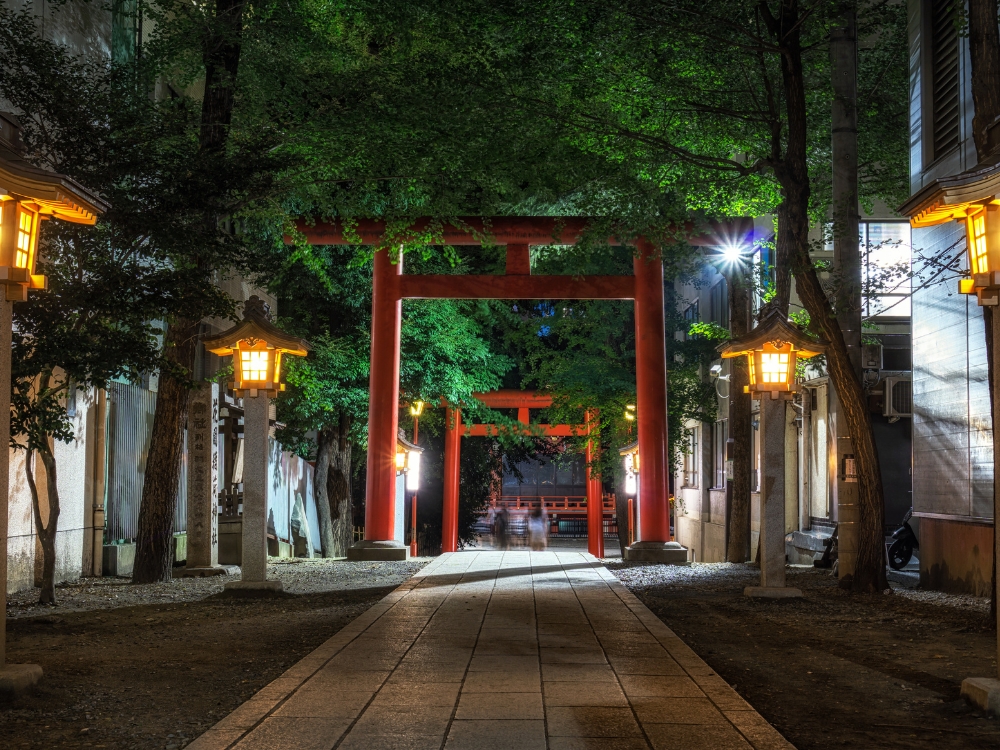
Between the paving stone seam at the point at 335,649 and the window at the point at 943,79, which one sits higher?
the window at the point at 943,79

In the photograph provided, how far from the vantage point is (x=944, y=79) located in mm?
14078

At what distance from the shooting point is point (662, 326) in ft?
60.7

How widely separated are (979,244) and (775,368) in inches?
228

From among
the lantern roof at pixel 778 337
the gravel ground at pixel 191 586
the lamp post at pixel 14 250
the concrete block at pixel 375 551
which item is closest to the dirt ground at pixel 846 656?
the lantern roof at pixel 778 337

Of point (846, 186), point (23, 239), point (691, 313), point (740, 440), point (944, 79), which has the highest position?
point (691, 313)

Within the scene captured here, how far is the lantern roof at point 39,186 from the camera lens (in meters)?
6.28

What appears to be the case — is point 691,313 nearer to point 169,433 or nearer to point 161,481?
point 169,433

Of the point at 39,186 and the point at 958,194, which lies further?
the point at 958,194

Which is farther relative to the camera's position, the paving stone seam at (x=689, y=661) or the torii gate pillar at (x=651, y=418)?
the torii gate pillar at (x=651, y=418)

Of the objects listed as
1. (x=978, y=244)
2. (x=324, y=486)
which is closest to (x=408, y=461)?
(x=324, y=486)

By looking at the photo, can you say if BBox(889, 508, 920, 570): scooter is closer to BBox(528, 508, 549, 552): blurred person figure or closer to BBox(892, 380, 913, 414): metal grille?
BBox(892, 380, 913, 414): metal grille

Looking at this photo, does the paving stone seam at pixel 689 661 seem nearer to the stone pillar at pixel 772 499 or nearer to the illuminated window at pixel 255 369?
the stone pillar at pixel 772 499

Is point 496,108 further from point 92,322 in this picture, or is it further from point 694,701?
point 694,701

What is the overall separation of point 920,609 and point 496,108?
8137mm
